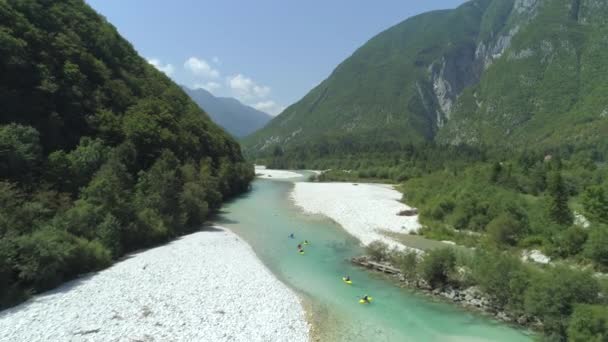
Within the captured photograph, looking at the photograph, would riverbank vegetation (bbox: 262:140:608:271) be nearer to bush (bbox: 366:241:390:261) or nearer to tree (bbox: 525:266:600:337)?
bush (bbox: 366:241:390:261)

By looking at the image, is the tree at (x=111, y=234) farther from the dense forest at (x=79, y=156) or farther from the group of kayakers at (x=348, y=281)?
the group of kayakers at (x=348, y=281)

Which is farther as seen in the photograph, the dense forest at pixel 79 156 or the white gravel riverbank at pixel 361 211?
the white gravel riverbank at pixel 361 211

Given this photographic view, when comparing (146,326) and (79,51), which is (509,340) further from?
(79,51)

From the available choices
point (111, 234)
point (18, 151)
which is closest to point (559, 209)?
point (111, 234)

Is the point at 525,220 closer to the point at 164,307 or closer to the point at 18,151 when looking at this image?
the point at 164,307

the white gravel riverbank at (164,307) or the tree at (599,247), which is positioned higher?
the tree at (599,247)

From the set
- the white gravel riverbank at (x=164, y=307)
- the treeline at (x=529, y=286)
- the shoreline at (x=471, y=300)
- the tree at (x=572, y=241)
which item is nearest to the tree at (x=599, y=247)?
the tree at (x=572, y=241)

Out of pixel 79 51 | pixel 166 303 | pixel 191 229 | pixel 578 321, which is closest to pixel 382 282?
pixel 578 321
